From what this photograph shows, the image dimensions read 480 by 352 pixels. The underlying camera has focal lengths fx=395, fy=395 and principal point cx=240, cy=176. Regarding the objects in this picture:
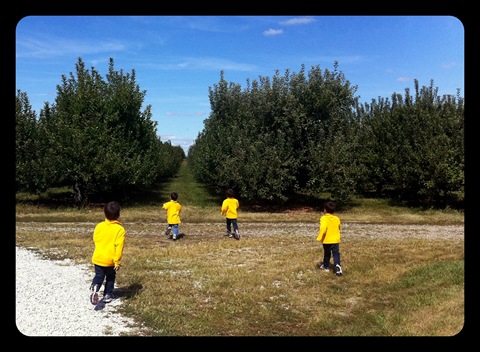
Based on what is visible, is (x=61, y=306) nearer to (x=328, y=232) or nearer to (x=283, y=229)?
(x=328, y=232)

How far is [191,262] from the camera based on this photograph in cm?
1152

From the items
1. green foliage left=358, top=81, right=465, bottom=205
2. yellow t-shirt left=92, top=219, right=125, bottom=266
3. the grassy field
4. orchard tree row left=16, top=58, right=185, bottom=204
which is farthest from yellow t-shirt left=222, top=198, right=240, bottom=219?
green foliage left=358, top=81, right=465, bottom=205

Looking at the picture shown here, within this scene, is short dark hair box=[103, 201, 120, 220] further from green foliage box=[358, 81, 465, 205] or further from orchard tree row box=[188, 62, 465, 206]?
green foliage box=[358, 81, 465, 205]

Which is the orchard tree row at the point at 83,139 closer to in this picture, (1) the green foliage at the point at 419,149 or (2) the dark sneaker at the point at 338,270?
(1) the green foliage at the point at 419,149

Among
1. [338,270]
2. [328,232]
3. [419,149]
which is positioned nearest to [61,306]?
[328,232]

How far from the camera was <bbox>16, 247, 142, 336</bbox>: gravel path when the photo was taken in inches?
255

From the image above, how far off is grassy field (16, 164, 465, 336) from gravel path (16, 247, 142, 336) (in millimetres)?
495

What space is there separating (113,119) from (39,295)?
21.0m

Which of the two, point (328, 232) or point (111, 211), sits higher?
point (111, 211)

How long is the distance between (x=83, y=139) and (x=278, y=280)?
19.6 m

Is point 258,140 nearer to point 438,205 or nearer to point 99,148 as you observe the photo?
point 99,148

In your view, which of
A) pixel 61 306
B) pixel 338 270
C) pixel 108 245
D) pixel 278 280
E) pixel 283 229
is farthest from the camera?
pixel 283 229

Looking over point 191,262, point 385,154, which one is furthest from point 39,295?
point 385,154

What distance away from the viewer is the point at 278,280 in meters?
9.90
